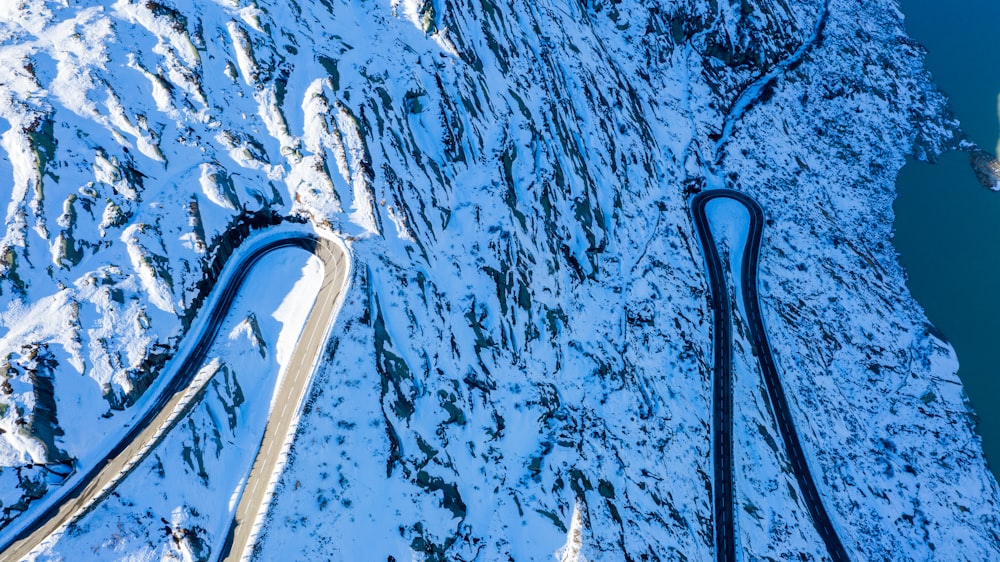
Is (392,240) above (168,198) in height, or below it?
above

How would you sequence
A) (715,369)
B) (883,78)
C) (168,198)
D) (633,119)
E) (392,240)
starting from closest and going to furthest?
(168,198) → (392,240) → (715,369) → (633,119) → (883,78)

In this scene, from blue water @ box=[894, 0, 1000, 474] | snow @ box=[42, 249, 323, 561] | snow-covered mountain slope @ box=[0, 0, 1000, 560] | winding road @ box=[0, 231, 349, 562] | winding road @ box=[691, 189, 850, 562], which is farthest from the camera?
blue water @ box=[894, 0, 1000, 474]

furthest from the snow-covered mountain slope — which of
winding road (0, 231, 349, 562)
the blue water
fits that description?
the blue water

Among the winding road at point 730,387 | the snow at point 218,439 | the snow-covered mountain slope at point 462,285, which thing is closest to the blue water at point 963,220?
the snow-covered mountain slope at point 462,285

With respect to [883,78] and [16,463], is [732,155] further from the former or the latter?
[16,463]

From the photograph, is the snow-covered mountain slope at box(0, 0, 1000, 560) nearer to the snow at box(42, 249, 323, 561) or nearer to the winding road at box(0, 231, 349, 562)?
the snow at box(42, 249, 323, 561)

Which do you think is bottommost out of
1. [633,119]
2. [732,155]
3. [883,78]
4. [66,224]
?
[66,224]

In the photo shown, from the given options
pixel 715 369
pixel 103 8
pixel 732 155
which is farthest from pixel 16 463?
pixel 732 155

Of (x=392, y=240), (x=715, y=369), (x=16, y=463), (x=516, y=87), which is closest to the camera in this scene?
(x=16, y=463)
